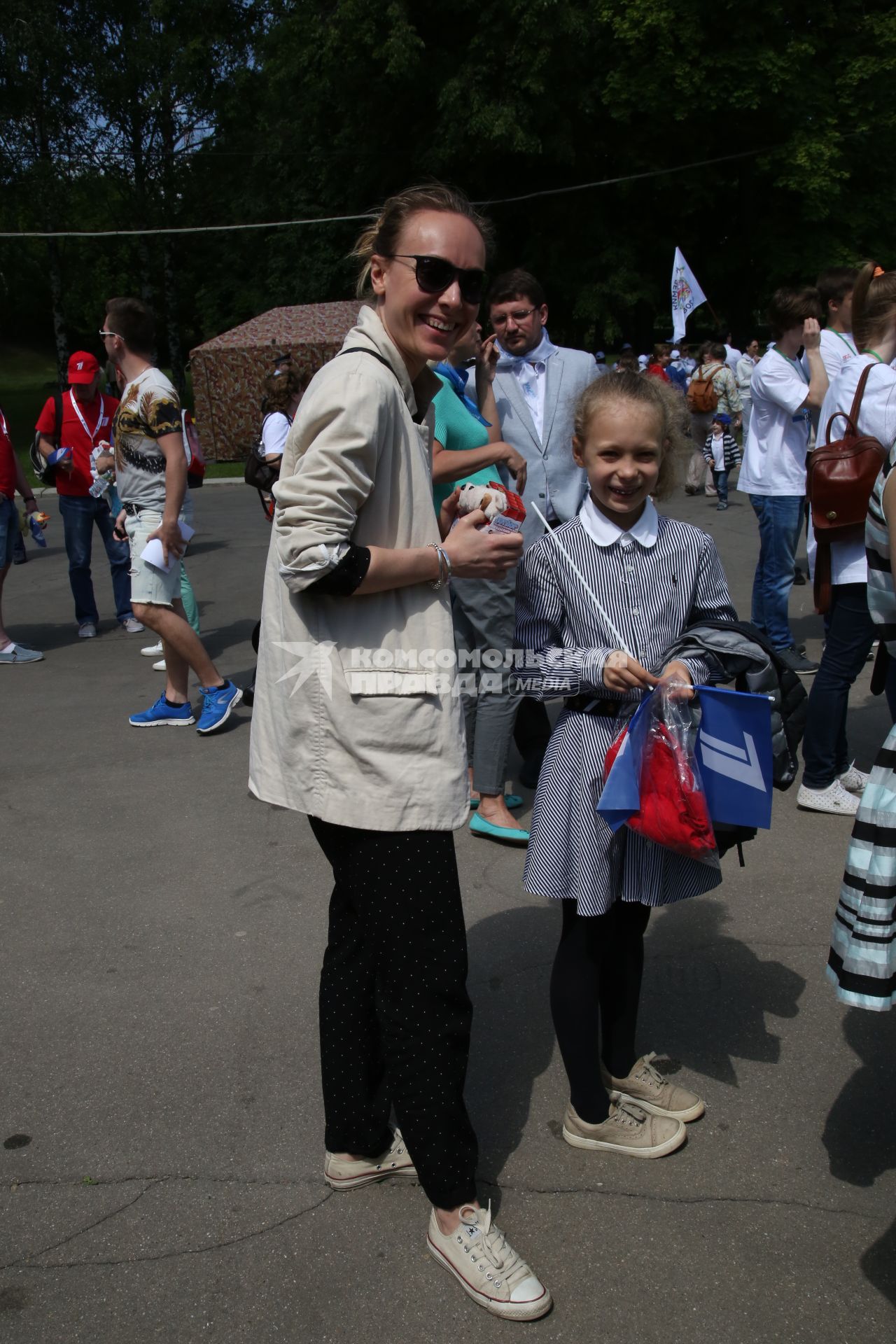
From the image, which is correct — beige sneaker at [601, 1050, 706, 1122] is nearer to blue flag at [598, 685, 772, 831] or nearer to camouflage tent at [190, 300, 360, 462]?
blue flag at [598, 685, 772, 831]

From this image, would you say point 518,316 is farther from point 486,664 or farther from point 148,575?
point 148,575

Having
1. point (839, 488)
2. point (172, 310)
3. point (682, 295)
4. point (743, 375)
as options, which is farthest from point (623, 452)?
point (172, 310)

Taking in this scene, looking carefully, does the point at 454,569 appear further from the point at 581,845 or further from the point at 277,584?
the point at 581,845

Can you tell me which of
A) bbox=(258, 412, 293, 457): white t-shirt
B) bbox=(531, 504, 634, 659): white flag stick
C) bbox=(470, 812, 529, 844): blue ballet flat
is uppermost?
bbox=(258, 412, 293, 457): white t-shirt

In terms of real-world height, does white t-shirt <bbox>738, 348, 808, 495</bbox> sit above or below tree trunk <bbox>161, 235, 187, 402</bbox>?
below

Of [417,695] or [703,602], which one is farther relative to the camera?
[703,602]

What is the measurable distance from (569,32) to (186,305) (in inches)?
1031

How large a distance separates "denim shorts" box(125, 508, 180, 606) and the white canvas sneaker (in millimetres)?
3189

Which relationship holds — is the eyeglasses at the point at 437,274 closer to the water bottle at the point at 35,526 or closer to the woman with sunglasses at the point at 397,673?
the woman with sunglasses at the point at 397,673

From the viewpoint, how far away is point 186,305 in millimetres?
48250

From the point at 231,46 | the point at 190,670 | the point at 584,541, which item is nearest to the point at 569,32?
the point at 231,46

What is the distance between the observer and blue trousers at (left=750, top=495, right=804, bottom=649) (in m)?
6.32

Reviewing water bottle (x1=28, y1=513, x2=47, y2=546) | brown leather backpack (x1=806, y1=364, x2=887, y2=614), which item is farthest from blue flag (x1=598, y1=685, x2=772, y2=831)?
water bottle (x1=28, y1=513, x2=47, y2=546)

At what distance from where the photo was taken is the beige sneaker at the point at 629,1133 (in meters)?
2.66
